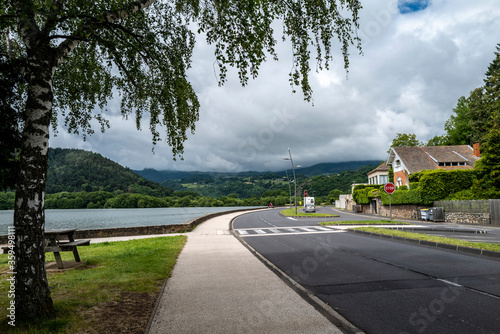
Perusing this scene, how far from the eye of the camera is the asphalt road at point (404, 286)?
4340mm

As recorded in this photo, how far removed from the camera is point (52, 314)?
4410 millimetres

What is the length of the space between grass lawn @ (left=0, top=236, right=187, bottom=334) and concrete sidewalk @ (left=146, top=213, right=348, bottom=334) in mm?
322

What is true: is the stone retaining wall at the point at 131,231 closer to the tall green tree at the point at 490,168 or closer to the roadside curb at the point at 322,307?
the roadside curb at the point at 322,307

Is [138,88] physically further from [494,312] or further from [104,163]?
[104,163]

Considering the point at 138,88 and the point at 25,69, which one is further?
the point at 138,88

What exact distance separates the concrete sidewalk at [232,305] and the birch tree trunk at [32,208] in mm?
1689

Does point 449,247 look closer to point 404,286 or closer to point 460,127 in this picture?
point 404,286

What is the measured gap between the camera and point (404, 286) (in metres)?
6.14

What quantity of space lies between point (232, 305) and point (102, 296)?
7.47ft

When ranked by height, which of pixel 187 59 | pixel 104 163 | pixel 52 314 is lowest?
pixel 52 314

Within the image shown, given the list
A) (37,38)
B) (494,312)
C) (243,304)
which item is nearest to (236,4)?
(37,38)

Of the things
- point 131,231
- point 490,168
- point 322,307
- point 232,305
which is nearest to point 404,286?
point 322,307

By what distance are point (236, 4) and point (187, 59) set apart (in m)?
2.25


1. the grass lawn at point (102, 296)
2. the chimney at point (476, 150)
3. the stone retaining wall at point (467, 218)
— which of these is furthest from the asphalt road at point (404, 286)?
the chimney at point (476, 150)
